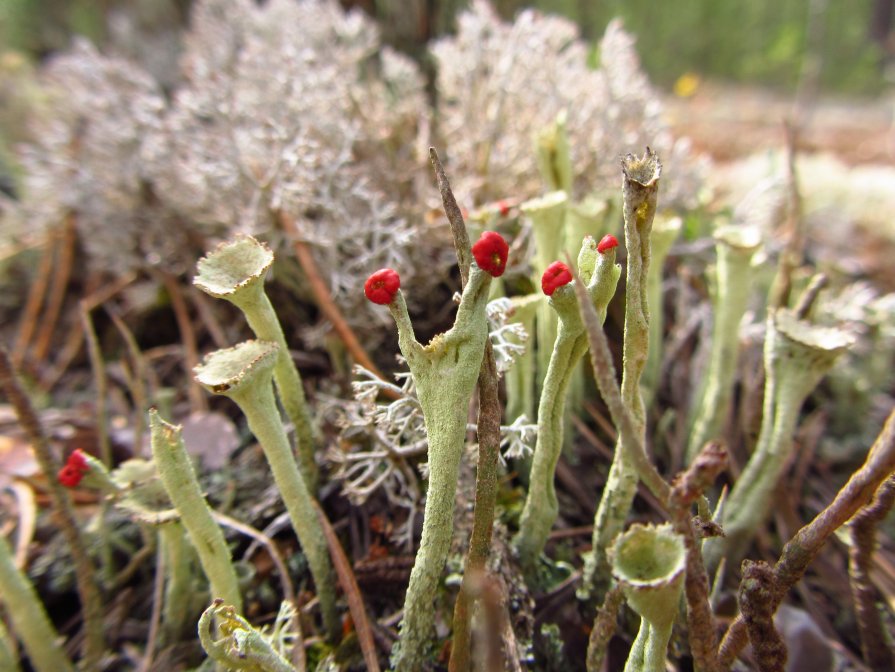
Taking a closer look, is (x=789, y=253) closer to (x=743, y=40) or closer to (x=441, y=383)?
(x=441, y=383)

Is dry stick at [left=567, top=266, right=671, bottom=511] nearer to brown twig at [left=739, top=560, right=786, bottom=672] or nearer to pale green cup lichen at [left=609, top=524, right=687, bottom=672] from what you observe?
pale green cup lichen at [left=609, top=524, right=687, bottom=672]

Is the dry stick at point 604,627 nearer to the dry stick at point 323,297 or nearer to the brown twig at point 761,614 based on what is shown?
the brown twig at point 761,614

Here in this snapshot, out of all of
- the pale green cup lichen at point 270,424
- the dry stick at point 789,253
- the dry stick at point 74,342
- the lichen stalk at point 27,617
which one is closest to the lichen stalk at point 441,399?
the pale green cup lichen at point 270,424

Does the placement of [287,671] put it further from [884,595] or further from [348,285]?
[884,595]

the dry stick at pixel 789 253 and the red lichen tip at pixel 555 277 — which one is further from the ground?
the red lichen tip at pixel 555 277

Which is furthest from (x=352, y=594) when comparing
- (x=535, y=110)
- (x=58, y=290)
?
(x=58, y=290)

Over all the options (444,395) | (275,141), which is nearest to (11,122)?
(275,141)

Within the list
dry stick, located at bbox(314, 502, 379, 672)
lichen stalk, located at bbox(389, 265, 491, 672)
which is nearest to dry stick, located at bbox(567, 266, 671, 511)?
lichen stalk, located at bbox(389, 265, 491, 672)
